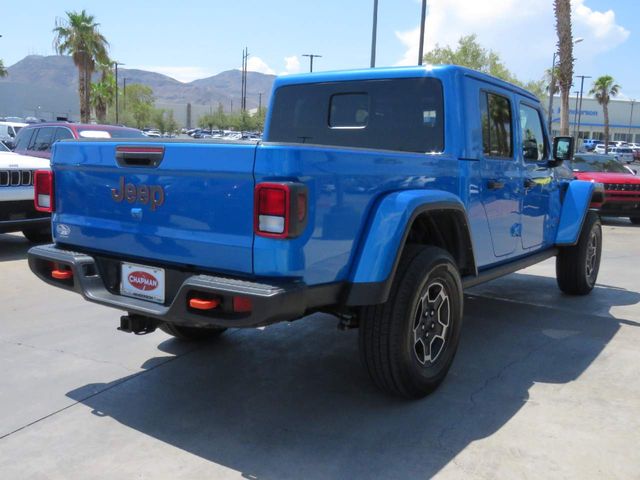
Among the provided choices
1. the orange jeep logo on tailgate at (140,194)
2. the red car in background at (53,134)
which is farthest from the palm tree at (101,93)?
the orange jeep logo on tailgate at (140,194)

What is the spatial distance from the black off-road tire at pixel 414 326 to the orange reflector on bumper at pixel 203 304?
890 mm

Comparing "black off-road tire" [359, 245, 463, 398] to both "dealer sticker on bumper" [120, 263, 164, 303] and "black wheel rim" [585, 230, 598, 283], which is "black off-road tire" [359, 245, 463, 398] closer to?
"dealer sticker on bumper" [120, 263, 164, 303]

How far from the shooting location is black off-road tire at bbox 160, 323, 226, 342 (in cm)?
449

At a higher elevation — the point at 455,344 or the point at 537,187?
the point at 537,187

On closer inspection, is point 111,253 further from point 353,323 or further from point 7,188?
point 7,188

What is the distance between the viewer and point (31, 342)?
183 inches

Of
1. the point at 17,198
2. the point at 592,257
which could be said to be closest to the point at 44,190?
the point at 17,198

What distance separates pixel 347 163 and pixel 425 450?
1481 millimetres

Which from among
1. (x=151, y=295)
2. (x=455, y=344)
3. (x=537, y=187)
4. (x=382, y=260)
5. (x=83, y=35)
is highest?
(x=83, y=35)

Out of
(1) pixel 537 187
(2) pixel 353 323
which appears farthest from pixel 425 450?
(1) pixel 537 187

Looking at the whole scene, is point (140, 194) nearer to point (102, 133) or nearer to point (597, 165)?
point (102, 133)

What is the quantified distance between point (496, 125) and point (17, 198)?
5.96 m

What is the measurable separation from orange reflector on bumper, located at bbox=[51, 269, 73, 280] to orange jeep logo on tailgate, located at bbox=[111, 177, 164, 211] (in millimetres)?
551

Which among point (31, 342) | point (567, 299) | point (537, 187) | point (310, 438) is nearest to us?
point (310, 438)
